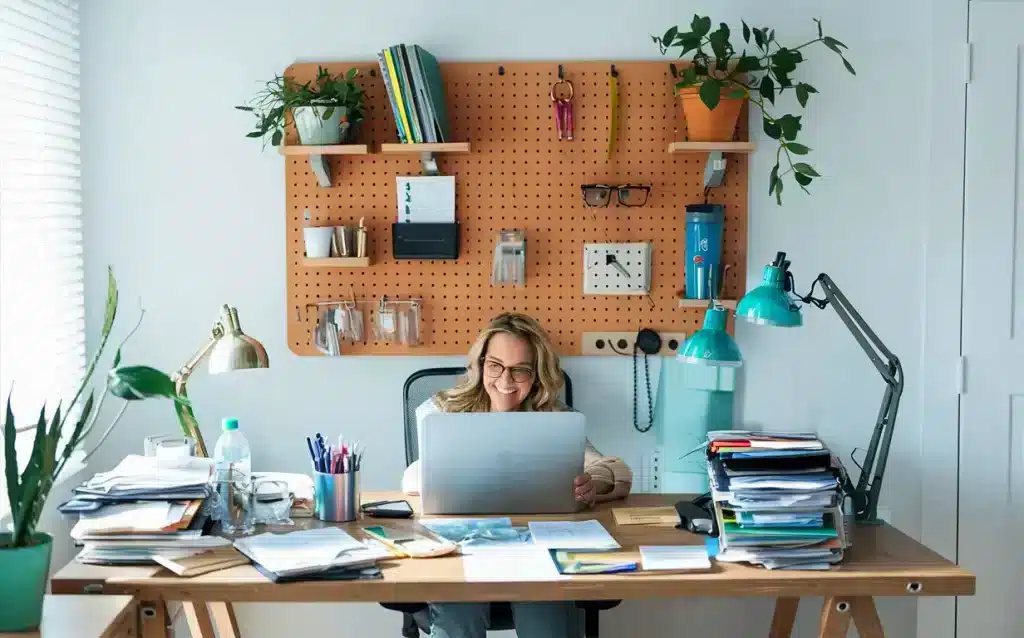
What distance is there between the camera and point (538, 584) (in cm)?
206

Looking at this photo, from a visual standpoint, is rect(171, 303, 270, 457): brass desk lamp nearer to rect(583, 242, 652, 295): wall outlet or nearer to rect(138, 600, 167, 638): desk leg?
rect(138, 600, 167, 638): desk leg

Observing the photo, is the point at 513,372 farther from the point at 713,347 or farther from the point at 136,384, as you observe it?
the point at 136,384

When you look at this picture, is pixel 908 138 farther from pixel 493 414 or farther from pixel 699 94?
pixel 493 414

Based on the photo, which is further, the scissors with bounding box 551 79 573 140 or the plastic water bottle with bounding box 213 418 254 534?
the scissors with bounding box 551 79 573 140

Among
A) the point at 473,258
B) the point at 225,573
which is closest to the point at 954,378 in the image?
the point at 473,258

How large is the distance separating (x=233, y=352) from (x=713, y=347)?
3.61ft

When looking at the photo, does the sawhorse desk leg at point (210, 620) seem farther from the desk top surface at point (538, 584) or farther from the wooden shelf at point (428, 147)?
the wooden shelf at point (428, 147)

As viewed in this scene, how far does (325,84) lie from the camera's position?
3178 mm

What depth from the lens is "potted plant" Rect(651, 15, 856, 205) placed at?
307cm

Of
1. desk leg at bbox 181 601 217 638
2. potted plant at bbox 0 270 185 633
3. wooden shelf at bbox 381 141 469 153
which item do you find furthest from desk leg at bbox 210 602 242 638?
wooden shelf at bbox 381 141 469 153

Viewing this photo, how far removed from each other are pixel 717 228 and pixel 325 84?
1229 mm

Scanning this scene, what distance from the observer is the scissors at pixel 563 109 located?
327 cm

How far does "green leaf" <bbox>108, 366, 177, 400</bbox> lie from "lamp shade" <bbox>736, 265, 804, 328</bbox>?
127cm

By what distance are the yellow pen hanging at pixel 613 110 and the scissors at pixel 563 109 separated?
0.12 m
